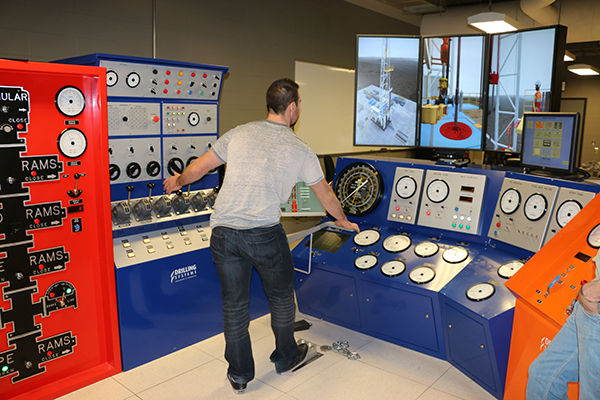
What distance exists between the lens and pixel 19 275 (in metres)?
2.52

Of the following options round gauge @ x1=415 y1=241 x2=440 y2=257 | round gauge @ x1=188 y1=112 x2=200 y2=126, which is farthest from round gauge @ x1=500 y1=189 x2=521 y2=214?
round gauge @ x1=188 y1=112 x2=200 y2=126

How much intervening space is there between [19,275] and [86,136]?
875mm

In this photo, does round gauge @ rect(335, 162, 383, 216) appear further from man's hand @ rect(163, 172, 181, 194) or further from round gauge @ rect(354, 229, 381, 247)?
man's hand @ rect(163, 172, 181, 194)

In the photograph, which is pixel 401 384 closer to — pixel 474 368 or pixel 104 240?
pixel 474 368

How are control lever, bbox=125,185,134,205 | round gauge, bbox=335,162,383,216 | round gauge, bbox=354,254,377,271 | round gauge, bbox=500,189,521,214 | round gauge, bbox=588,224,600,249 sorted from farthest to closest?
round gauge, bbox=335,162,383,216 < round gauge, bbox=354,254,377,271 < control lever, bbox=125,185,134,205 < round gauge, bbox=500,189,521,214 < round gauge, bbox=588,224,600,249

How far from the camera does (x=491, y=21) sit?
16.9ft

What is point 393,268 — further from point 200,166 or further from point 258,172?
point 200,166

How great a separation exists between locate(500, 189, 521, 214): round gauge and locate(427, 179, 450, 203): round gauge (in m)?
0.41

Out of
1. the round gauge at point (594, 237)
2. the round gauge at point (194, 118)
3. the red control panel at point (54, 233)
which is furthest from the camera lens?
the round gauge at point (194, 118)

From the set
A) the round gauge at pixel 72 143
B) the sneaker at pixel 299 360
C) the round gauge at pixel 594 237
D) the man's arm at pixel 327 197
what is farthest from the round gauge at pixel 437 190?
the round gauge at pixel 72 143

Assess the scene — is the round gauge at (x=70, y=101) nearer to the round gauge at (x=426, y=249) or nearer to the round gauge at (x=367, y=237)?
the round gauge at (x=367, y=237)

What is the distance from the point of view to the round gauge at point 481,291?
8.55 feet

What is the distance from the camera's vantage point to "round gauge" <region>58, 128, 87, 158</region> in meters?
2.62

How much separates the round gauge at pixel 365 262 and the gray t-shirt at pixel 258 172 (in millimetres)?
931
